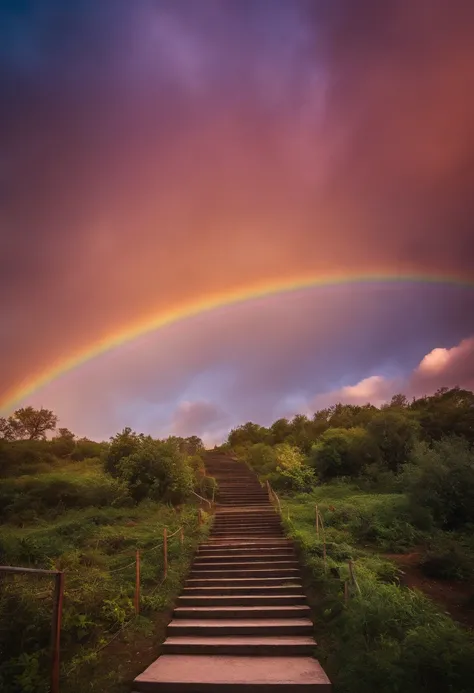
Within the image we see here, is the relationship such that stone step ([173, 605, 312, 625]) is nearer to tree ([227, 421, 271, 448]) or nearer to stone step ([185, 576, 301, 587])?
stone step ([185, 576, 301, 587])

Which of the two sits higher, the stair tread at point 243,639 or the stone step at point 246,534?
the stone step at point 246,534

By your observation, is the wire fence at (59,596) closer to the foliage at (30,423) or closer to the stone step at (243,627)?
the stone step at (243,627)

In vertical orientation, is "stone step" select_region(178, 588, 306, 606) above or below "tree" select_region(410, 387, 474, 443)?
below

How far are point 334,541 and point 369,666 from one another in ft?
25.5

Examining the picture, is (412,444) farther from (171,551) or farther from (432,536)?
(171,551)

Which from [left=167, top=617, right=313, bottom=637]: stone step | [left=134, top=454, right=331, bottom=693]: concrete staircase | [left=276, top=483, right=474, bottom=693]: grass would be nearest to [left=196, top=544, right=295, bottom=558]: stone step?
[left=134, top=454, right=331, bottom=693]: concrete staircase

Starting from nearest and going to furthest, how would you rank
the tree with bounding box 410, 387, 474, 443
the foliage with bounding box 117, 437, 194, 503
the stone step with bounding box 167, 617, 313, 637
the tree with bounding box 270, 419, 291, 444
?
the stone step with bounding box 167, 617, 313, 637 → the foliage with bounding box 117, 437, 194, 503 → the tree with bounding box 410, 387, 474, 443 → the tree with bounding box 270, 419, 291, 444

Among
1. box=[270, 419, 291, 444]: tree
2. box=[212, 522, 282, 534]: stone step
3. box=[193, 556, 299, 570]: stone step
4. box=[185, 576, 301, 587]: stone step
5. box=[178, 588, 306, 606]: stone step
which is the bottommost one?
box=[178, 588, 306, 606]: stone step

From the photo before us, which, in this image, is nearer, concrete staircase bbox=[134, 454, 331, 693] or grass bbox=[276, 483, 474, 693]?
grass bbox=[276, 483, 474, 693]

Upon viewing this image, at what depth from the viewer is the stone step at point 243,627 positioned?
7902 millimetres

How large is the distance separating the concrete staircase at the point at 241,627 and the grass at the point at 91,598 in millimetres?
466

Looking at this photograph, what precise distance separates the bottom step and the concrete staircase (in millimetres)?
13

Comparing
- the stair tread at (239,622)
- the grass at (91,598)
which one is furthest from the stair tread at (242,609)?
the grass at (91,598)

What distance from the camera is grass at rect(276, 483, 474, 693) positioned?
488 cm
